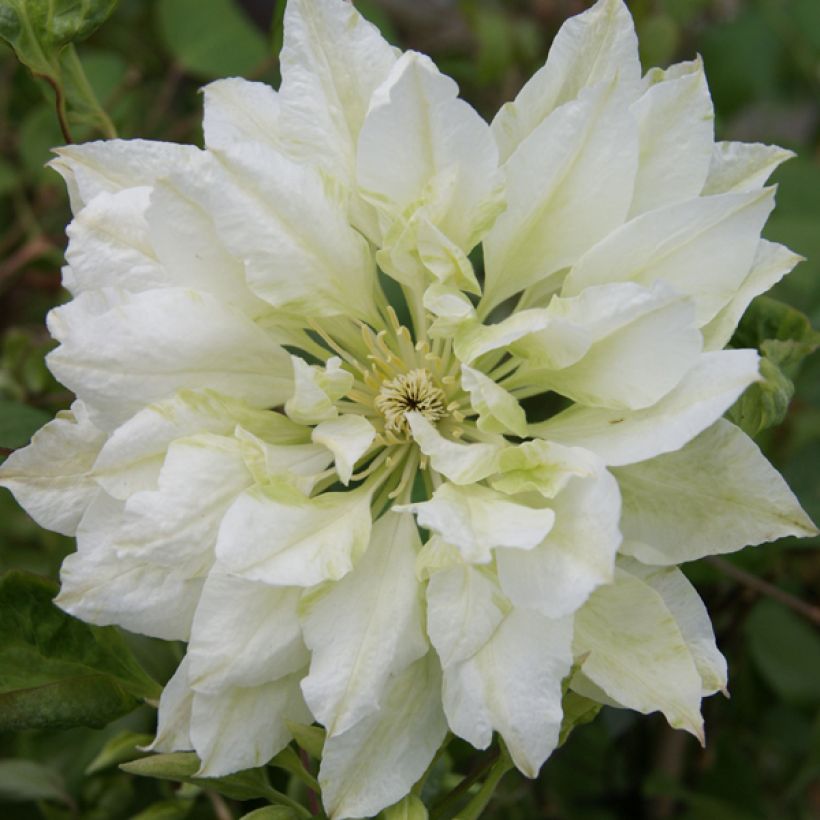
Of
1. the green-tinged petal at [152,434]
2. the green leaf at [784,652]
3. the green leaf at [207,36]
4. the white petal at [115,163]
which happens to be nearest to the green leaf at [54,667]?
the green-tinged petal at [152,434]

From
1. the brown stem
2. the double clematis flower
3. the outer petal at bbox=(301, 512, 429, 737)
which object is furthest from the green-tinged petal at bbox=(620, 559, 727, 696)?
the brown stem

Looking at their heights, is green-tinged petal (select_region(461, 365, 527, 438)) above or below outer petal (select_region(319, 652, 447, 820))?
above

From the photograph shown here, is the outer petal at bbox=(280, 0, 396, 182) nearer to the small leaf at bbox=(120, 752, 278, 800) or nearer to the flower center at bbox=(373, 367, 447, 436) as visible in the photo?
the flower center at bbox=(373, 367, 447, 436)

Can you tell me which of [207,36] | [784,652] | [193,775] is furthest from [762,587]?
[207,36]

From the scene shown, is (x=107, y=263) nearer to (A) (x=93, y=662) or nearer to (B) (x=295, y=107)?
(B) (x=295, y=107)

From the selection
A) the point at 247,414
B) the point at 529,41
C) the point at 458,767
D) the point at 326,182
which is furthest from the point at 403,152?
the point at 529,41

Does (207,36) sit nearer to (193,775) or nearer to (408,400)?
(408,400)

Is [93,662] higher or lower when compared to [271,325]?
lower
